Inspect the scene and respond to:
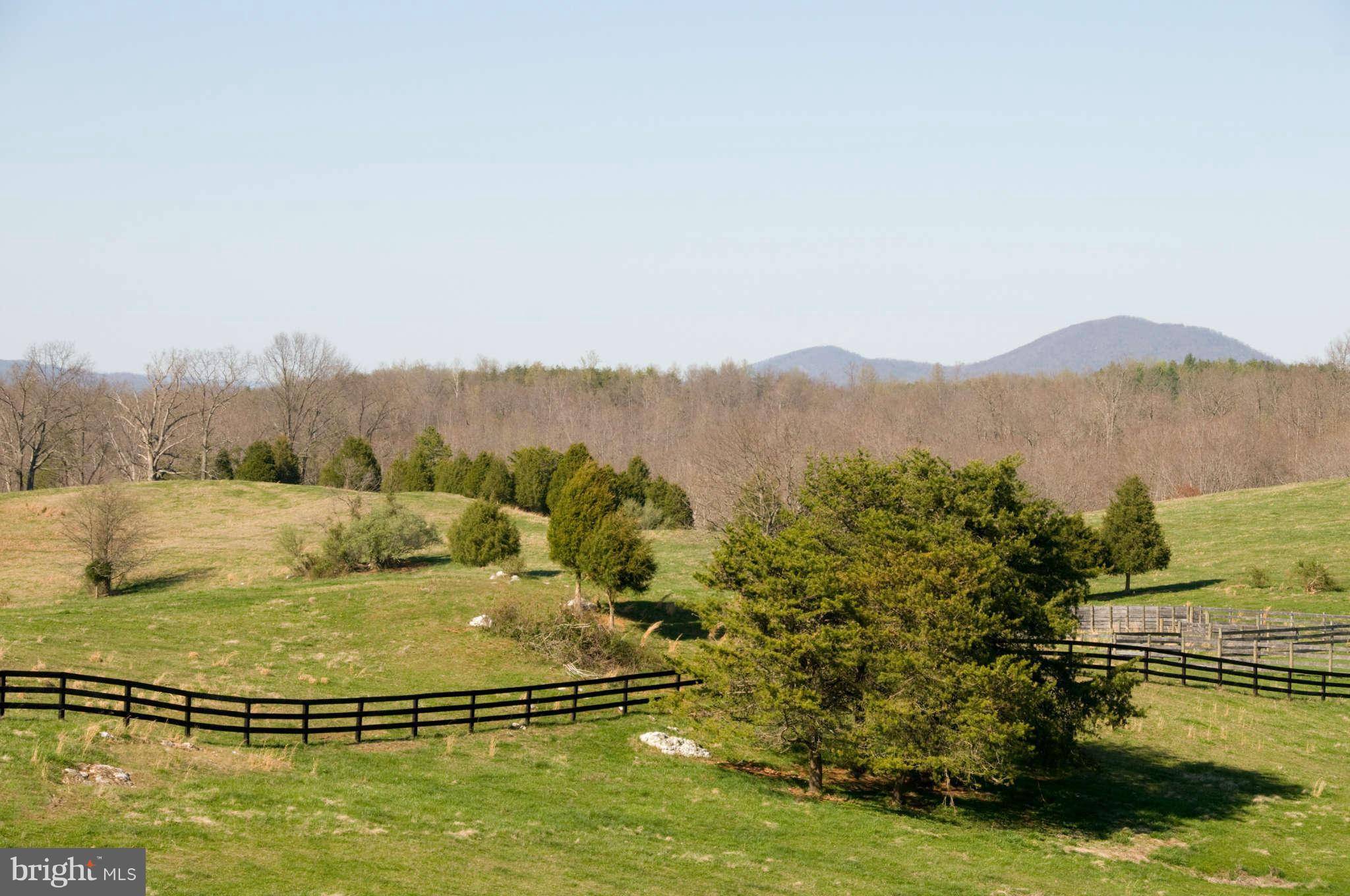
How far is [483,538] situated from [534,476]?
3190 cm

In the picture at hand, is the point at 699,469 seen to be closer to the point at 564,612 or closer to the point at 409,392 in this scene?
the point at 564,612

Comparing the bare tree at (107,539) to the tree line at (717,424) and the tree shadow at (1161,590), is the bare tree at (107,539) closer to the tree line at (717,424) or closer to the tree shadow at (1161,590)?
the tree line at (717,424)

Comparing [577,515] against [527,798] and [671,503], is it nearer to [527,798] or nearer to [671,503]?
[527,798]

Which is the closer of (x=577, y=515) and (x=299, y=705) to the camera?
(x=299, y=705)

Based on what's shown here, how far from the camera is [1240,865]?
2364cm

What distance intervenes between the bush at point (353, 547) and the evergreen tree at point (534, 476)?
1109 inches

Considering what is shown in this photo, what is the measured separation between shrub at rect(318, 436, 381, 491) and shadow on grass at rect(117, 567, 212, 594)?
33.2 metres

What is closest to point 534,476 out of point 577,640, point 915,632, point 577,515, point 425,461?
point 425,461

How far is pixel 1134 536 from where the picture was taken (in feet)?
177

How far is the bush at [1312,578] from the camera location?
5181cm

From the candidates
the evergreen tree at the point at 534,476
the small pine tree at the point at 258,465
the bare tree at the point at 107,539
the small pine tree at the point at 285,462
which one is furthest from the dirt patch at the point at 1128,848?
the small pine tree at the point at 285,462

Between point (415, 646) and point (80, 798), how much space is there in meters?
18.6

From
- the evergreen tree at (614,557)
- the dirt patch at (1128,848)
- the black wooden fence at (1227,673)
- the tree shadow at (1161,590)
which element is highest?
the evergreen tree at (614,557)

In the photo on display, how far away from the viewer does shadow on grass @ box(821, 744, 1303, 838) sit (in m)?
26.5
